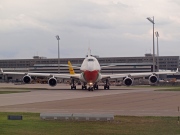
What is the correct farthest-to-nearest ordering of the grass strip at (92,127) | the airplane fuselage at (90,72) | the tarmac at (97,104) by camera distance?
the airplane fuselage at (90,72) → the tarmac at (97,104) → the grass strip at (92,127)

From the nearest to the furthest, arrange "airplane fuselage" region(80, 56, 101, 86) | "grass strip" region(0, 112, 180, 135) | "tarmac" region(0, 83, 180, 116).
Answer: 1. "grass strip" region(0, 112, 180, 135)
2. "tarmac" region(0, 83, 180, 116)
3. "airplane fuselage" region(80, 56, 101, 86)

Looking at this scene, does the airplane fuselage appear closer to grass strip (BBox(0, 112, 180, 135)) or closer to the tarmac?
the tarmac

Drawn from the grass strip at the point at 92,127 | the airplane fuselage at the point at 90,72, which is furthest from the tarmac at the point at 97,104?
the airplane fuselage at the point at 90,72

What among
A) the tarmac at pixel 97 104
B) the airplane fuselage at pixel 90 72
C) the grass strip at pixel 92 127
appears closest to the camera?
the grass strip at pixel 92 127

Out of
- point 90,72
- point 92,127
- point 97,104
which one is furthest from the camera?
point 90,72

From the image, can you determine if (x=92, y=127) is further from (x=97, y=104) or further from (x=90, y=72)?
(x=90, y=72)

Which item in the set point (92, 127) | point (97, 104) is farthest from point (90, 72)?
point (92, 127)

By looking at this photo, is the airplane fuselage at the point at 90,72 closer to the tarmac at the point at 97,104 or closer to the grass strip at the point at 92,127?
the tarmac at the point at 97,104

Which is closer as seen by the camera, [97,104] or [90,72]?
[97,104]

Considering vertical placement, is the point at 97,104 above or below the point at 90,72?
below

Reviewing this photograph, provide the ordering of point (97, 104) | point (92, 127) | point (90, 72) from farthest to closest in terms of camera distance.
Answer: point (90, 72) → point (97, 104) → point (92, 127)

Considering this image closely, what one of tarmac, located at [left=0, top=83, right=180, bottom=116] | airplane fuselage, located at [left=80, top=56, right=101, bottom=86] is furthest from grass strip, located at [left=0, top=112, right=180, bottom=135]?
airplane fuselage, located at [left=80, top=56, right=101, bottom=86]

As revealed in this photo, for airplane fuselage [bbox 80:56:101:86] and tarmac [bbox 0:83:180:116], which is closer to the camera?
tarmac [bbox 0:83:180:116]

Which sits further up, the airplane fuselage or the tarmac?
the airplane fuselage
